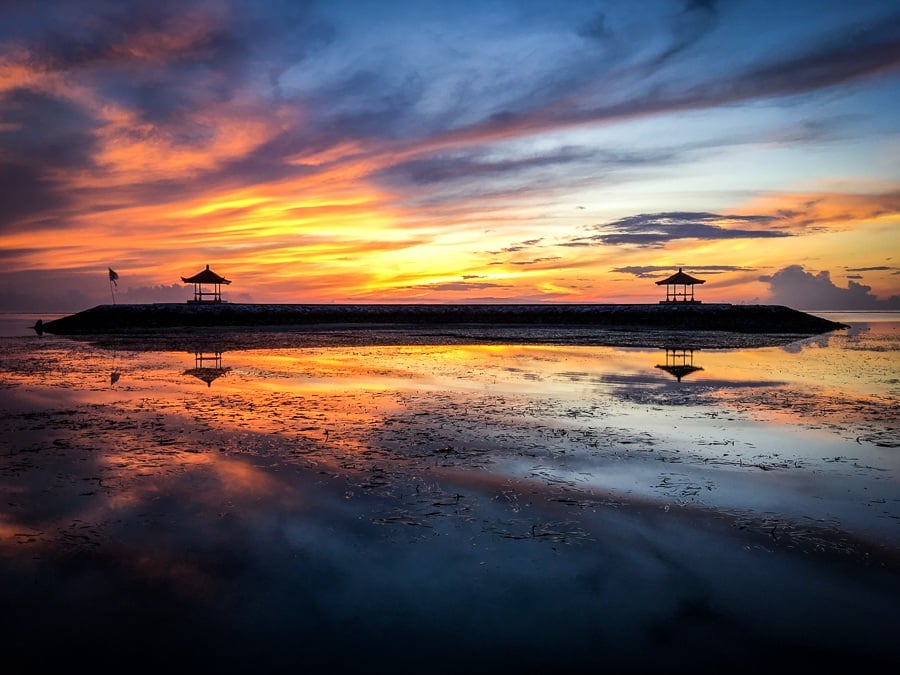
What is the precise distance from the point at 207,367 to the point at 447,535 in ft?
71.8

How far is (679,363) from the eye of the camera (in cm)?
2942

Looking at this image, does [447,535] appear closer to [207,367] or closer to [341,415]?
[341,415]

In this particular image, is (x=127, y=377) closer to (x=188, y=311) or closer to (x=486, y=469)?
(x=486, y=469)

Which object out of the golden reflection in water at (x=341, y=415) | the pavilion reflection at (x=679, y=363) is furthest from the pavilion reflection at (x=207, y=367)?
the pavilion reflection at (x=679, y=363)

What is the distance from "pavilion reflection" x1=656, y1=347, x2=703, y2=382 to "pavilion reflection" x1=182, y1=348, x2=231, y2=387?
62.2ft

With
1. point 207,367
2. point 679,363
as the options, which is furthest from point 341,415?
point 679,363

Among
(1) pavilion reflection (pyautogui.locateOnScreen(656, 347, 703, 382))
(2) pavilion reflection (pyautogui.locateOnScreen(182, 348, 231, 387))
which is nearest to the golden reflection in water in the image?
(2) pavilion reflection (pyautogui.locateOnScreen(182, 348, 231, 387))

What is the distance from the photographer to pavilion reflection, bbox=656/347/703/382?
83.6 feet

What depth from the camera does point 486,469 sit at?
34.9 feet

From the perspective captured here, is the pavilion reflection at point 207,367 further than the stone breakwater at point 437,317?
No

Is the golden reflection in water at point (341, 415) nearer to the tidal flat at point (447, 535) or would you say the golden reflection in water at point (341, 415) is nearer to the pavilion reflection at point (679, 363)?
the tidal flat at point (447, 535)

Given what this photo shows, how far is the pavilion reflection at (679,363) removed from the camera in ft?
83.6

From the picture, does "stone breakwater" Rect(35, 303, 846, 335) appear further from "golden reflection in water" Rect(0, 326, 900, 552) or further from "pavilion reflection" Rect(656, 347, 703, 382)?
"golden reflection in water" Rect(0, 326, 900, 552)

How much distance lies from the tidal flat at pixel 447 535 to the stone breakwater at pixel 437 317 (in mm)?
55312
